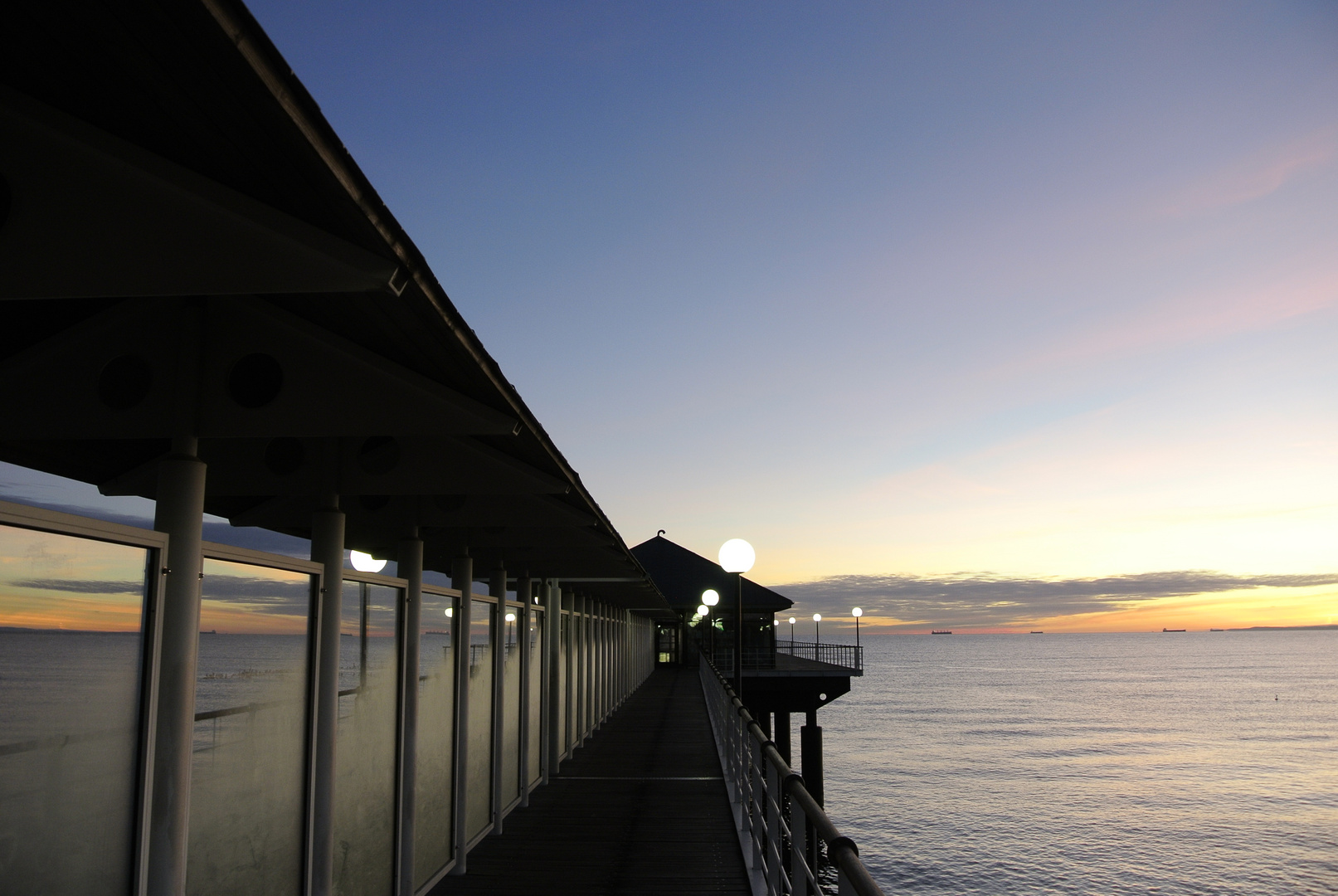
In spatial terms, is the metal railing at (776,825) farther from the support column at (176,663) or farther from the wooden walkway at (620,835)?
the support column at (176,663)

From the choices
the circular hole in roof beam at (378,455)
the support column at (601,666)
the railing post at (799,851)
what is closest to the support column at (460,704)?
the circular hole in roof beam at (378,455)

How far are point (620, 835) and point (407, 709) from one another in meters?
3.62

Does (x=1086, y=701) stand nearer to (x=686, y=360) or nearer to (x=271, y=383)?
(x=686, y=360)

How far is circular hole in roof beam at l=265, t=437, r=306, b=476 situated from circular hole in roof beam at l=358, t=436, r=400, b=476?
0.33 m

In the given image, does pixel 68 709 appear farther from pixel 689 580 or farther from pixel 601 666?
pixel 689 580

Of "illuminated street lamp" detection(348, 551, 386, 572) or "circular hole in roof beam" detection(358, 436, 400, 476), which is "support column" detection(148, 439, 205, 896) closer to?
"circular hole in roof beam" detection(358, 436, 400, 476)

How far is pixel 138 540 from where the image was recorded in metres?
3.50

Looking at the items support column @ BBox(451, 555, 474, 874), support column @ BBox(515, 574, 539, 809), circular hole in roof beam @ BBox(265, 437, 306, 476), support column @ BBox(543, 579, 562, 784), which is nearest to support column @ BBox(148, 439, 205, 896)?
circular hole in roof beam @ BBox(265, 437, 306, 476)

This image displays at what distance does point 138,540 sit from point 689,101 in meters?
13.5

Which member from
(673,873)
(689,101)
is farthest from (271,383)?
(689,101)

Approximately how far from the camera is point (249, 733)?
4336mm

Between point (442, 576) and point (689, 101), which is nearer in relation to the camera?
point (442, 576)

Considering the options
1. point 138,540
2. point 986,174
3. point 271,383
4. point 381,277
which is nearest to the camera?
point 381,277

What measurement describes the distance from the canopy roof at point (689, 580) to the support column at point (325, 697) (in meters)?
Answer: 44.1
